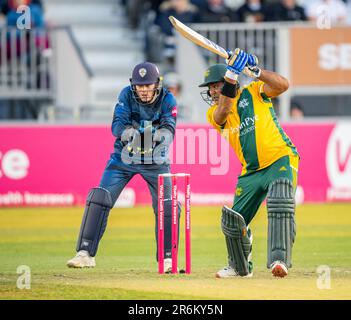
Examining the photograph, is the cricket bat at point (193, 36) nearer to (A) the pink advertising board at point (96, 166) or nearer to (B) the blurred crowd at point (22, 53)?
(A) the pink advertising board at point (96, 166)

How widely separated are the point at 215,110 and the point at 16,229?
668 centimetres

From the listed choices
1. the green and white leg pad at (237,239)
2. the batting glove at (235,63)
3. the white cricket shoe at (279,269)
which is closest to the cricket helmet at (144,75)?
the batting glove at (235,63)

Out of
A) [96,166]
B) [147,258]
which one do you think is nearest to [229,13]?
[96,166]

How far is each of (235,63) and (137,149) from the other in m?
1.84

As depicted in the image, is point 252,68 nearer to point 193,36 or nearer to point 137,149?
point 193,36

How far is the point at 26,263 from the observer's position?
12.7 meters

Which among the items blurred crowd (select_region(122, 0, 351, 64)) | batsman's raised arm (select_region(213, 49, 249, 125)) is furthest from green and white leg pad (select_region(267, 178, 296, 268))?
blurred crowd (select_region(122, 0, 351, 64))

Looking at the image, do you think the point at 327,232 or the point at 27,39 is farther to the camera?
the point at 27,39

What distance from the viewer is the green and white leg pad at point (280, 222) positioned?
10602 mm

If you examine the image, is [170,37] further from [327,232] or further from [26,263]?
[26,263]

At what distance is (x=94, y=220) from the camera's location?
11727 mm

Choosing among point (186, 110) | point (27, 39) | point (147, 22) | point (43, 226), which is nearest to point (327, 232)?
point (43, 226)

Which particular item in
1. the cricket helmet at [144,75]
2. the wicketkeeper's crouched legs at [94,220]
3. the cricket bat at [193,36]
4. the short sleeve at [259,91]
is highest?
the cricket bat at [193,36]

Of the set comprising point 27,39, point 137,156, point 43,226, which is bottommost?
point 43,226
